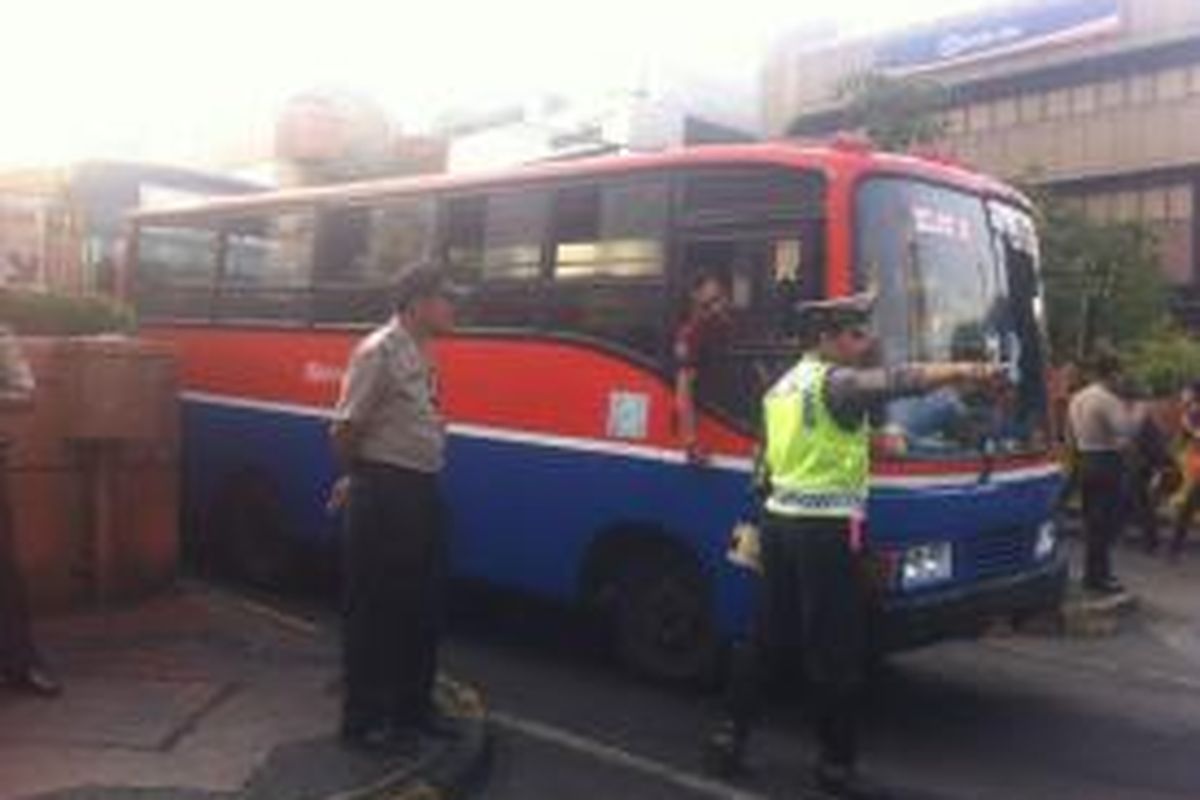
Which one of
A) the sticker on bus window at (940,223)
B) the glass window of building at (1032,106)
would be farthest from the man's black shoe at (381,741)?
the glass window of building at (1032,106)

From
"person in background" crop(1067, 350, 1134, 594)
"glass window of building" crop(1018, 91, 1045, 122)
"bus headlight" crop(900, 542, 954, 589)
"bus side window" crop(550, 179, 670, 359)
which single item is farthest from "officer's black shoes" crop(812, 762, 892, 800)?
"glass window of building" crop(1018, 91, 1045, 122)

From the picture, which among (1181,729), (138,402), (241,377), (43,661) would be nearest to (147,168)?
(241,377)

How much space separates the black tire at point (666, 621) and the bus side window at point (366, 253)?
2.49m

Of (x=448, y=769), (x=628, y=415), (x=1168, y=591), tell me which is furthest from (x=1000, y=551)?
(x=1168, y=591)

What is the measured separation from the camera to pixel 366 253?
465 inches

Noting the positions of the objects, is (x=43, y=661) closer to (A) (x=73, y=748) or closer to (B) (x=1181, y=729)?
(A) (x=73, y=748)

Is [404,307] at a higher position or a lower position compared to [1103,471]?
higher

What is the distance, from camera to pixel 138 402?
10125 mm

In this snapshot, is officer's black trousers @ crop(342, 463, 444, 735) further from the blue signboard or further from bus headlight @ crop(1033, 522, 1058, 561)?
the blue signboard

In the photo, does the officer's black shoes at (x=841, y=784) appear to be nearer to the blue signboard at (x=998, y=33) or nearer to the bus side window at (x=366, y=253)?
the bus side window at (x=366, y=253)

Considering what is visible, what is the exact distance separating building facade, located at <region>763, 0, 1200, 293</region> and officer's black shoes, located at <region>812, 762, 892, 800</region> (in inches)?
1499

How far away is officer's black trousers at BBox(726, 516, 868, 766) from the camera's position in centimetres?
750

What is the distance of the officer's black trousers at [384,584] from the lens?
24.7 ft

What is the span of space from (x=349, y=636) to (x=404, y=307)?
1.30 metres
